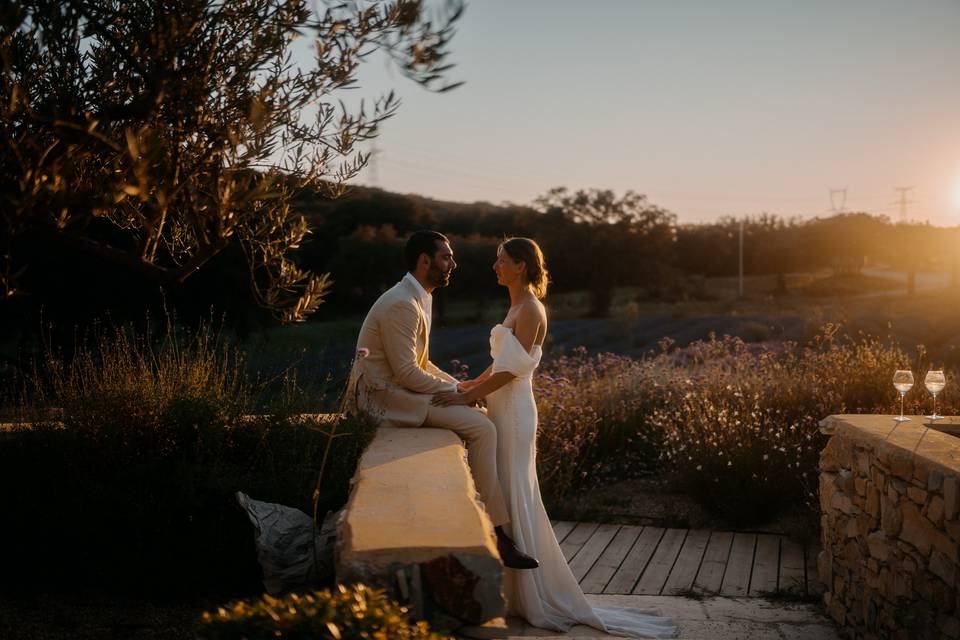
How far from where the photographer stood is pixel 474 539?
2996 mm

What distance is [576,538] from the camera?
7.14 m

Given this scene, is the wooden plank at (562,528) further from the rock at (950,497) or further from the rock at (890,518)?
the rock at (950,497)

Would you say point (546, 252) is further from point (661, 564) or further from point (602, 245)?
point (661, 564)

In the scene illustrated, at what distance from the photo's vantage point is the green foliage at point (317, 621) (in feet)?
7.82

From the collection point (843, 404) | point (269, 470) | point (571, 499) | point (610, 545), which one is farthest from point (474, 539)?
point (843, 404)

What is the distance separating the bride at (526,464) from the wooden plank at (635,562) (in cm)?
72

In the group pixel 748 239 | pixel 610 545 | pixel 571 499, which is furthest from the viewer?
pixel 748 239

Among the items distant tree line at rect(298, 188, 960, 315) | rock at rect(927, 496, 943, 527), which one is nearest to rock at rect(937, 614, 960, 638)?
rock at rect(927, 496, 943, 527)

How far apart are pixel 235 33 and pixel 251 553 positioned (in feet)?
8.85

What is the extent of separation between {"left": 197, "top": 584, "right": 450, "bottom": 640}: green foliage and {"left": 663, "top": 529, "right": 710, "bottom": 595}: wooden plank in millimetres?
4001

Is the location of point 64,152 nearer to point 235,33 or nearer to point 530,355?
point 235,33

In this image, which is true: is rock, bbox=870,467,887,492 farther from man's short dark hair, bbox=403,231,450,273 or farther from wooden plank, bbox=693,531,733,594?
man's short dark hair, bbox=403,231,450,273

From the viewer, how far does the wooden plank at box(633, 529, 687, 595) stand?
20.0 ft

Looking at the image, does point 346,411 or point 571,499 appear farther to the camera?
point 571,499
